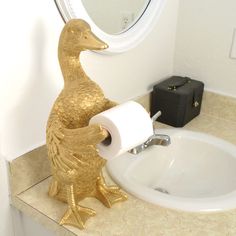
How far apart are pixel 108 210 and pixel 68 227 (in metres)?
0.10

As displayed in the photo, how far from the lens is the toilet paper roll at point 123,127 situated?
0.57 metres

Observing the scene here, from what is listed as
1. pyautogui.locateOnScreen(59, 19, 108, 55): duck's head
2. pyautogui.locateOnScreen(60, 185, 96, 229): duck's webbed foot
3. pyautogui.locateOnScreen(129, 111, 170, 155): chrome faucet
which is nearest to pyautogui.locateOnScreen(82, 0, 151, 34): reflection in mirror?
pyautogui.locateOnScreen(59, 19, 108, 55): duck's head

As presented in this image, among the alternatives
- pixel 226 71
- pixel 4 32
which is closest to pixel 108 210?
pixel 4 32

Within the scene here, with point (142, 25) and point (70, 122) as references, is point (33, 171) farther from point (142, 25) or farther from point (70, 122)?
point (142, 25)

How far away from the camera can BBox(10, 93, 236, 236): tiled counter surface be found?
2.21ft

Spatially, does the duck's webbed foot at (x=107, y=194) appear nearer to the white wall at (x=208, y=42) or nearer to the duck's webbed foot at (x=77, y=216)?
the duck's webbed foot at (x=77, y=216)

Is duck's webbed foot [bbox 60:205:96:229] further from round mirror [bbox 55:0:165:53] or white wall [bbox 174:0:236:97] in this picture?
white wall [bbox 174:0:236:97]

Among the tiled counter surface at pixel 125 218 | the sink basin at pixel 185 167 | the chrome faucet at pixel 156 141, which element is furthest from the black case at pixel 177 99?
the tiled counter surface at pixel 125 218

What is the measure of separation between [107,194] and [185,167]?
38cm

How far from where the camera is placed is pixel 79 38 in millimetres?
633

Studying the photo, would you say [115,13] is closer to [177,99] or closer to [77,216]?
[177,99]

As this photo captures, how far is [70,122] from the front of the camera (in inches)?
25.8

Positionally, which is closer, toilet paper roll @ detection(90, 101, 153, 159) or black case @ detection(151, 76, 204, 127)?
toilet paper roll @ detection(90, 101, 153, 159)

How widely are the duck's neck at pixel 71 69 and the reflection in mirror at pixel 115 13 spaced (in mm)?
188
